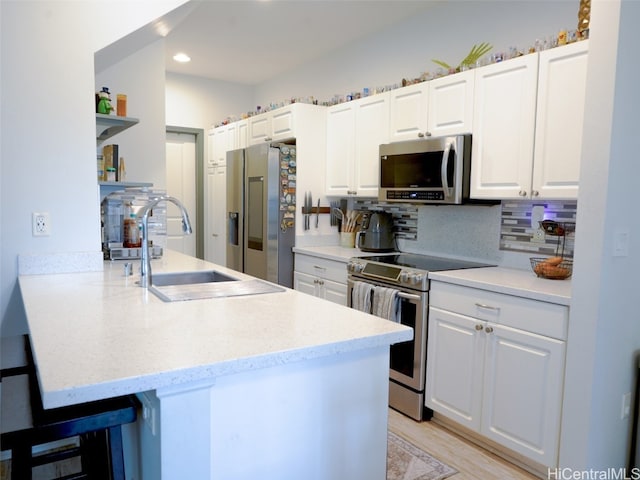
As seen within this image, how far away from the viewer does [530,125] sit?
243 cm

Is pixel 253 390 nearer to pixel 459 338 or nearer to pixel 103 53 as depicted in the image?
pixel 459 338

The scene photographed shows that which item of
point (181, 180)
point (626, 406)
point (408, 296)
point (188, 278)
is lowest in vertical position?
point (626, 406)

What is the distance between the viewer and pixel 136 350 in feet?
3.76

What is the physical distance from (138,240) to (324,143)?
5.95 ft

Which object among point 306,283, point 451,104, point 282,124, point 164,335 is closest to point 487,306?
point 451,104

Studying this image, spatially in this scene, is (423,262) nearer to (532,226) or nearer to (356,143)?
(532,226)

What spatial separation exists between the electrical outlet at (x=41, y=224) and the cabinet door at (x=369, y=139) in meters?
2.18

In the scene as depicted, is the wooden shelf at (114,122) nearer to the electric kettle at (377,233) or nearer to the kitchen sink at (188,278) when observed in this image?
the kitchen sink at (188,278)

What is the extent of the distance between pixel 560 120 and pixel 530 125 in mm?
158

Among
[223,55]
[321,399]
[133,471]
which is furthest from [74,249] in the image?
[223,55]

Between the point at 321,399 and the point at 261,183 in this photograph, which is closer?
the point at 321,399

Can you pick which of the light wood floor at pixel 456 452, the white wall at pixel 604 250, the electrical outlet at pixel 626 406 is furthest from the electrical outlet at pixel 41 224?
the electrical outlet at pixel 626 406

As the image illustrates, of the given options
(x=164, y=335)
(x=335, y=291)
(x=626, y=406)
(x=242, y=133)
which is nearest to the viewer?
(x=164, y=335)

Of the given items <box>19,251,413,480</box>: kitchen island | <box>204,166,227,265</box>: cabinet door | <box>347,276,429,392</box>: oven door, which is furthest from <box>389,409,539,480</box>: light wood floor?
<box>204,166,227,265</box>: cabinet door
